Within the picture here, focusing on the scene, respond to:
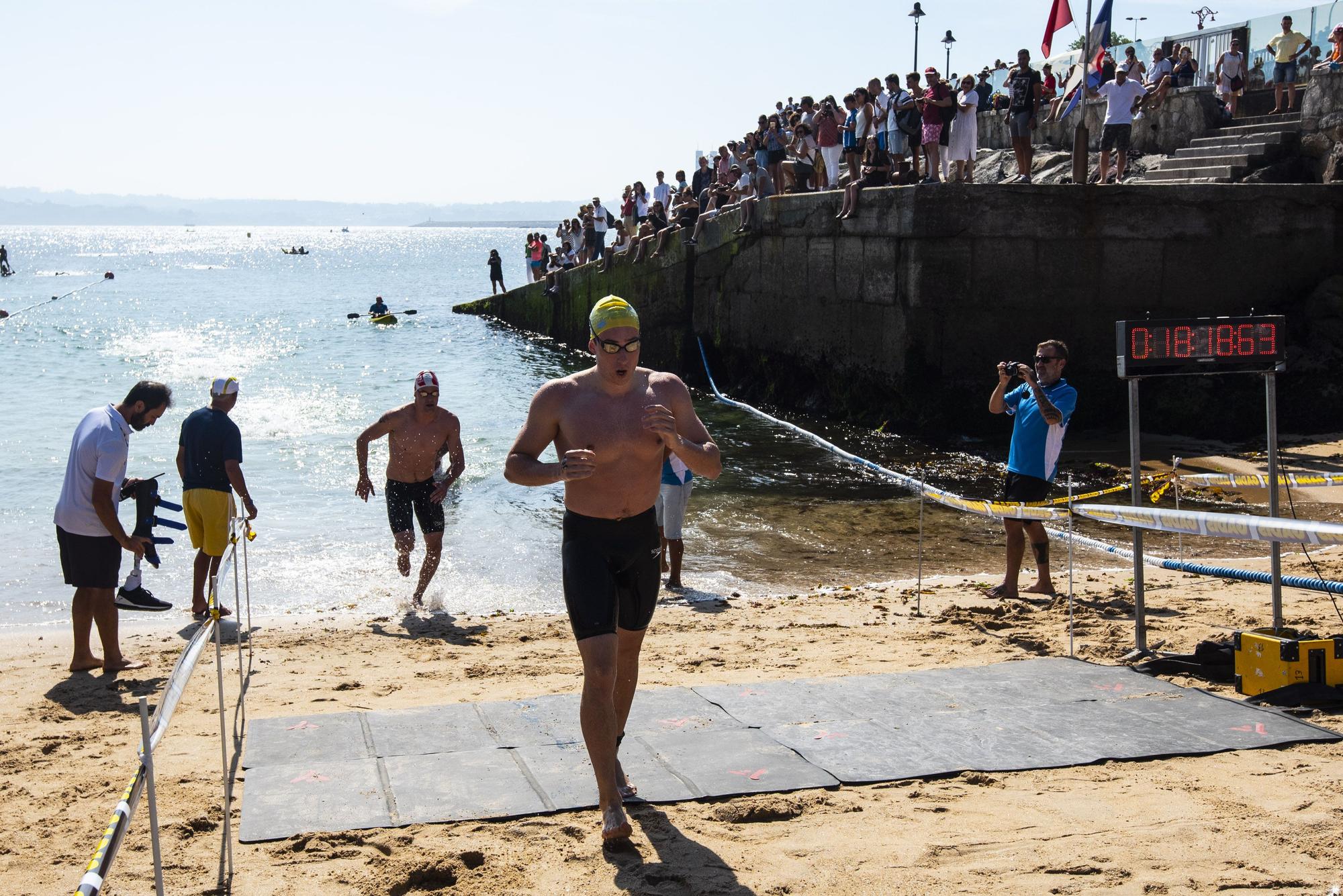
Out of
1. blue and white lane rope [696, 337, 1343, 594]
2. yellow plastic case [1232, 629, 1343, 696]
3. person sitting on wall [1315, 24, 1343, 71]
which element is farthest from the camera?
person sitting on wall [1315, 24, 1343, 71]

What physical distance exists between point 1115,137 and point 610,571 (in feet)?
46.3

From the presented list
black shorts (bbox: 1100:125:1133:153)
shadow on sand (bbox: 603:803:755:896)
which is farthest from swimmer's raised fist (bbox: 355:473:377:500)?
black shorts (bbox: 1100:125:1133:153)

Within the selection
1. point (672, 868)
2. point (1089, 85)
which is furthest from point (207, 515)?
point (1089, 85)

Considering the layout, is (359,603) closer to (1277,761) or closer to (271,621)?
(271,621)

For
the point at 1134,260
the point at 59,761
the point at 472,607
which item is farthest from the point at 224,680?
the point at 1134,260

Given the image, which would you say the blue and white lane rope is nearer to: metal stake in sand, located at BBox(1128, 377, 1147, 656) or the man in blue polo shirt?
the man in blue polo shirt

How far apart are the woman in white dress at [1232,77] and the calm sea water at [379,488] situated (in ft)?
26.4

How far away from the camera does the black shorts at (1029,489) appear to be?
302 inches

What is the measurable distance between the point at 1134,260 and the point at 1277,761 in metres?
12.0

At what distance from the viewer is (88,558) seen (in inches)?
250

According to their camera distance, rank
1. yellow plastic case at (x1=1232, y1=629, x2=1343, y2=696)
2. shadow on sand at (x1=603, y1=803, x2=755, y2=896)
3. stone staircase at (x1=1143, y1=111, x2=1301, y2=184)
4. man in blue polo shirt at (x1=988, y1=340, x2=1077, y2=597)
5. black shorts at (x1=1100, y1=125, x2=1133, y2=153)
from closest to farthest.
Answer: shadow on sand at (x1=603, y1=803, x2=755, y2=896)
yellow plastic case at (x1=1232, y1=629, x2=1343, y2=696)
man in blue polo shirt at (x1=988, y1=340, x2=1077, y2=597)
black shorts at (x1=1100, y1=125, x2=1133, y2=153)
stone staircase at (x1=1143, y1=111, x2=1301, y2=184)

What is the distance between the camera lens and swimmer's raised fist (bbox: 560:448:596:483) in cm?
398

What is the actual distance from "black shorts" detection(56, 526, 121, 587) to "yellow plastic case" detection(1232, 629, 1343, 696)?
5.64 metres

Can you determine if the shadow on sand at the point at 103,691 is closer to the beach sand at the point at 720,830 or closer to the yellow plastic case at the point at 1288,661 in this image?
the beach sand at the point at 720,830
